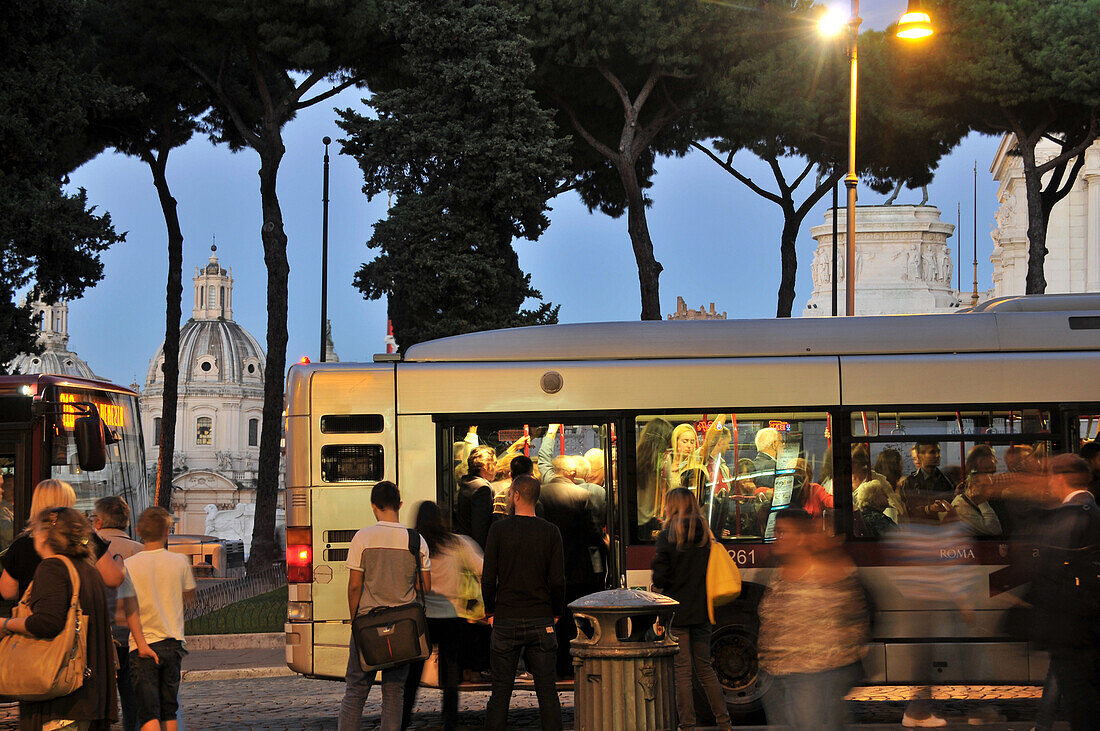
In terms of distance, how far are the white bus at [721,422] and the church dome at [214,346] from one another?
149763 mm

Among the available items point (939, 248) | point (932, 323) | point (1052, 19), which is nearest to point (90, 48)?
point (1052, 19)

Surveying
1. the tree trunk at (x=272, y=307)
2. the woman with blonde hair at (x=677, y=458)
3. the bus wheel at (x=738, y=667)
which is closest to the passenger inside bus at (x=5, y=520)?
the woman with blonde hair at (x=677, y=458)

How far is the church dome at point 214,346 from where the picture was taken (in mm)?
159125

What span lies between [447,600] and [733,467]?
2.19m

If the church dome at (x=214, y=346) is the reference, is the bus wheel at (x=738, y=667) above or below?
below

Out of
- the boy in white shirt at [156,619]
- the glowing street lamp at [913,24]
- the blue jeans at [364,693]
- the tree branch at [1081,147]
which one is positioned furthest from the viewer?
the tree branch at [1081,147]

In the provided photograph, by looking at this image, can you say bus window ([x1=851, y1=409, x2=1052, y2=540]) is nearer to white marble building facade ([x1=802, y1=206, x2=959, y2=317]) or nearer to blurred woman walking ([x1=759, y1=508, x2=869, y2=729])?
blurred woman walking ([x1=759, y1=508, x2=869, y2=729])

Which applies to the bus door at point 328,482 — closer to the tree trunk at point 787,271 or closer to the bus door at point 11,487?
the bus door at point 11,487

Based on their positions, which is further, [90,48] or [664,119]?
[664,119]

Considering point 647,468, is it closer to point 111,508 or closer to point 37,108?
point 111,508

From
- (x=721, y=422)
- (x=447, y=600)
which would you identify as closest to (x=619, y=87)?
(x=721, y=422)

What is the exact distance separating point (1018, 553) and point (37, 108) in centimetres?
1857

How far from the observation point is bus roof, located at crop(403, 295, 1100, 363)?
9453 millimetres

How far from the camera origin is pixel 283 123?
91.1 feet
